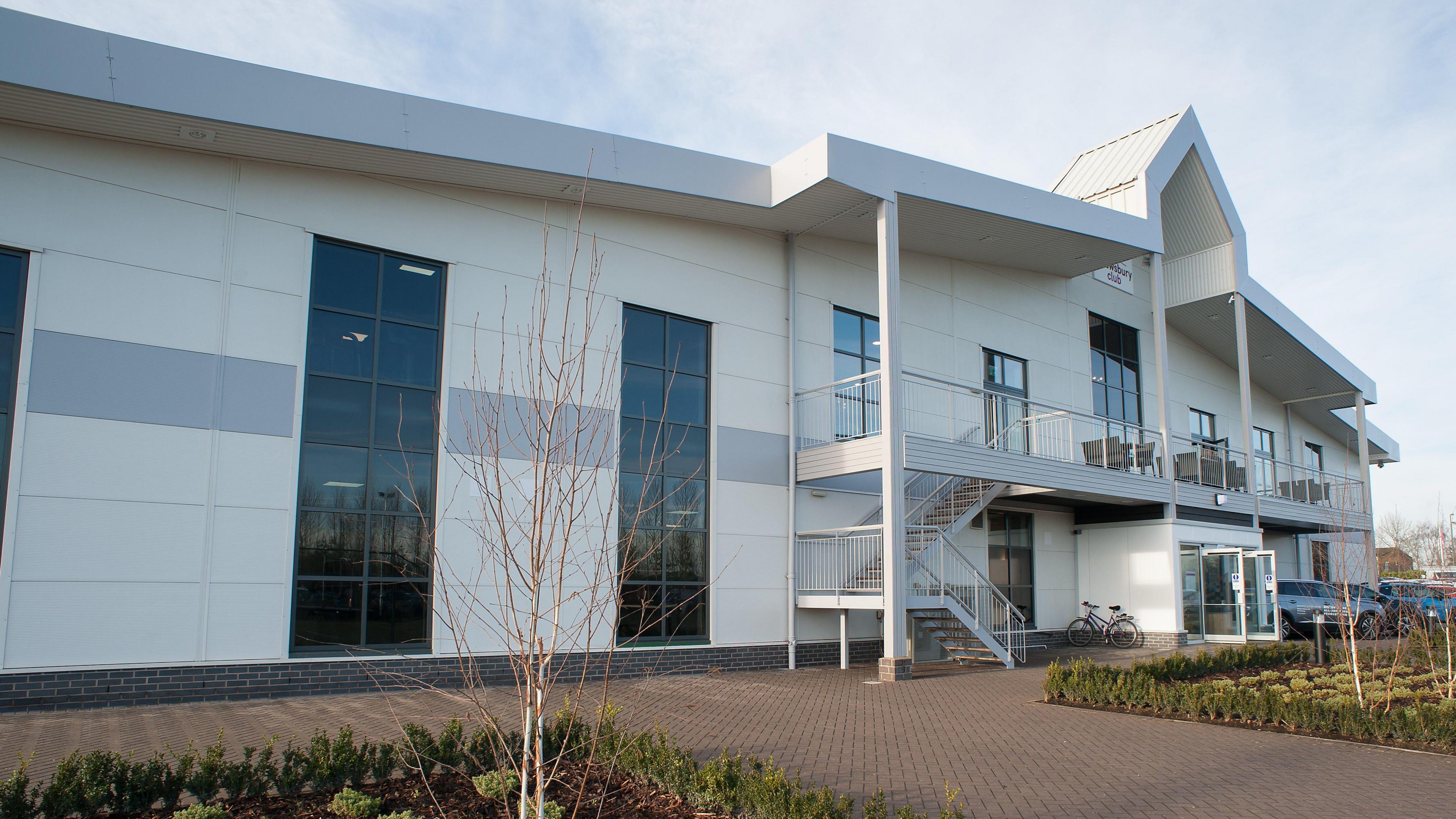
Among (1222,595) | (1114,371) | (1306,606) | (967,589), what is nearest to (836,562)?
(967,589)

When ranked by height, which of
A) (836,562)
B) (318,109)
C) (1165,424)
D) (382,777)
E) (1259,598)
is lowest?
(382,777)

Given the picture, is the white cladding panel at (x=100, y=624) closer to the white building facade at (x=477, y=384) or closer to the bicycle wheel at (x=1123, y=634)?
the white building facade at (x=477, y=384)

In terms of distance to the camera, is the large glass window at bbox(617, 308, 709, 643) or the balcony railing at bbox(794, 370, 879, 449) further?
the balcony railing at bbox(794, 370, 879, 449)

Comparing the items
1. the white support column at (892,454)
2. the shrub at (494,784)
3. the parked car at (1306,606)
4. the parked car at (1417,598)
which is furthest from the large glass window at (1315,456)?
the shrub at (494,784)

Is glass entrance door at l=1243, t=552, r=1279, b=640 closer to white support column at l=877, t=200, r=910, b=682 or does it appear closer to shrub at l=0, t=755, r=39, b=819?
white support column at l=877, t=200, r=910, b=682

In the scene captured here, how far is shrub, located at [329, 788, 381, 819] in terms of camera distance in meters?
5.26

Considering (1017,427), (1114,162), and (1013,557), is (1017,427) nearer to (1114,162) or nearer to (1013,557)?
(1013,557)

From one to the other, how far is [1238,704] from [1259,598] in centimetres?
1155

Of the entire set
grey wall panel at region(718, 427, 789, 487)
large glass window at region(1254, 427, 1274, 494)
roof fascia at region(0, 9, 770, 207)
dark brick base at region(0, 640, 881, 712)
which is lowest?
dark brick base at region(0, 640, 881, 712)

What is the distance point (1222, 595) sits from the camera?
1948cm

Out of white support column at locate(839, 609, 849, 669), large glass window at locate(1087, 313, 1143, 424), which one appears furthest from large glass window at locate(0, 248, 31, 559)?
large glass window at locate(1087, 313, 1143, 424)

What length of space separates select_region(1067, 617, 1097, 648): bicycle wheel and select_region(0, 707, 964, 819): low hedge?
47.4 ft

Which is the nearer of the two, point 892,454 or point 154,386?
point 154,386

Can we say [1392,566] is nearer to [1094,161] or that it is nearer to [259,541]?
[1094,161]
